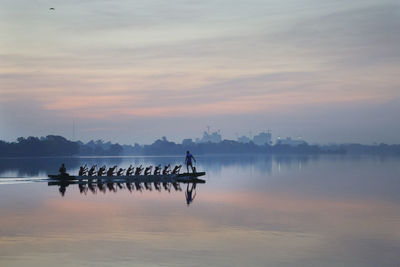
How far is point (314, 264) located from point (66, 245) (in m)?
8.65

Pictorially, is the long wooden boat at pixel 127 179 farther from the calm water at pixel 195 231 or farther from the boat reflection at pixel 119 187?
the calm water at pixel 195 231

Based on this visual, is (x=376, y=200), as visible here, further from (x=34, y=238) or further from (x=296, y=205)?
(x=34, y=238)

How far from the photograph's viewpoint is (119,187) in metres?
49.1

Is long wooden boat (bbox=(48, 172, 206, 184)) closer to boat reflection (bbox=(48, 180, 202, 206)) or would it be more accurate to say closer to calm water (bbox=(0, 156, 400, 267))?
boat reflection (bbox=(48, 180, 202, 206))

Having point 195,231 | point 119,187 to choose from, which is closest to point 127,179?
point 119,187

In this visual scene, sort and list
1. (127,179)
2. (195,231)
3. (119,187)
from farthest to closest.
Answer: (127,179) < (119,187) < (195,231)

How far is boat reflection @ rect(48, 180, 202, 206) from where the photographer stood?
44812 millimetres

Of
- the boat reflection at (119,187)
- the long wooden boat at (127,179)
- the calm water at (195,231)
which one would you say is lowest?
the calm water at (195,231)

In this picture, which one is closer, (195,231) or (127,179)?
(195,231)

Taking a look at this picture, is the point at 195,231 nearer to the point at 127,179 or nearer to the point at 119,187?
the point at 119,187

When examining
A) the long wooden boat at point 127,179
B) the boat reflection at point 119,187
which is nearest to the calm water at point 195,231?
the boat reflection at point 119,187

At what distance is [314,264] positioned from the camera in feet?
59.3

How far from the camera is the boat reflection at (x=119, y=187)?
1764 inches

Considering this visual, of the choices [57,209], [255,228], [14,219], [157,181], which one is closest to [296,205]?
[255,228]
